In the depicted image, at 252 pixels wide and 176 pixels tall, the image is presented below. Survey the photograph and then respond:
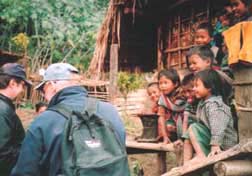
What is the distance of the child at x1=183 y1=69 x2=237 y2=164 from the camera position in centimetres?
390

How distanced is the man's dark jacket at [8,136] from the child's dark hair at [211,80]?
63.3 inches

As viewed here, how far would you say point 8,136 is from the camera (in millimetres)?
3559

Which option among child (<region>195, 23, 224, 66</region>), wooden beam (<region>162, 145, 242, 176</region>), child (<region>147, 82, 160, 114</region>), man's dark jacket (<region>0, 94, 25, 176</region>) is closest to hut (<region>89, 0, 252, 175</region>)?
child (<region>195, 23, 224, 66</region>)

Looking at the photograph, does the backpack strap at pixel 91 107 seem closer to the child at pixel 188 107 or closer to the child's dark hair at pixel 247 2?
the child at pixel 188 107

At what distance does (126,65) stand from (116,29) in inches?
41.5

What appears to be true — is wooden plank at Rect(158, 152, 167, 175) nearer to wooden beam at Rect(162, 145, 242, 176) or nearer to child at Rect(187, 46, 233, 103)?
child at Rect(187, 46, 233, 103)

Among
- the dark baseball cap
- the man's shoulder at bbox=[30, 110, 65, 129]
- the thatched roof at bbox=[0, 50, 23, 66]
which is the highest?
the thatched roof at bbox=[0, 50, 23, 66]

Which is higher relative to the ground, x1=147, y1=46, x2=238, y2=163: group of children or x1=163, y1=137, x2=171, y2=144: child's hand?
x1=147, y1=46, x2=238, y2=163: group of children

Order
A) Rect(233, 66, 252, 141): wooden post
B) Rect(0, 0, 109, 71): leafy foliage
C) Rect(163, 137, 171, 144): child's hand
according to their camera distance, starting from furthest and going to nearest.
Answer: Rect(0, 0, 109, 71): leafy foliage, Rect(163, 137, 171, 144): child's hand, Rect(233, 66, 252, 141): wooden post

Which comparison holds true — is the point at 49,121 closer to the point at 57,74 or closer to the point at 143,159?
the point at 57,74

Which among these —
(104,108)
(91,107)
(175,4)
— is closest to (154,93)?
(175,4)

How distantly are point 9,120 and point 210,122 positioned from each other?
1.58m

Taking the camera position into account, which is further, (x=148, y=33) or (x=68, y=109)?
(x=148, y=33)

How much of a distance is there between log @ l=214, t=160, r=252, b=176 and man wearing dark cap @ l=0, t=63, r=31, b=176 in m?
1.48
